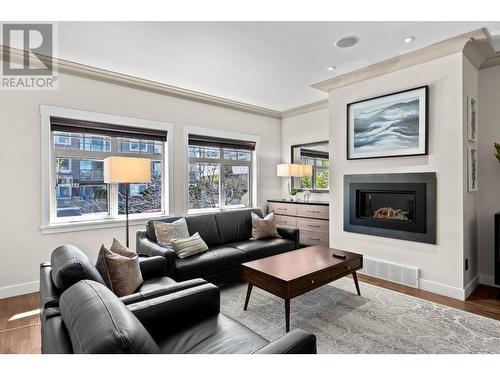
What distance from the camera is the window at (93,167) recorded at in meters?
3.52

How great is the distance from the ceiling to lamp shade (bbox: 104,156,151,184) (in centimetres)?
119

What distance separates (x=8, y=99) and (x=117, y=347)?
3488 mm

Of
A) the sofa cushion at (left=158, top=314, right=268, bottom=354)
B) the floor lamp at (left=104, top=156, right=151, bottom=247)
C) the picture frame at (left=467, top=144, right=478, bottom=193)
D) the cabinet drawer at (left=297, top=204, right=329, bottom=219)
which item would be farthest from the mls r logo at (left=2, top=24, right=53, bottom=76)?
the picture frame at (left=467, top=144, right=478, bottom=193)

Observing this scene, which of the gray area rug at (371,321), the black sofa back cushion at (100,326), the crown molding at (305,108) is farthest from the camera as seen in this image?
the crown molding at (305,108)

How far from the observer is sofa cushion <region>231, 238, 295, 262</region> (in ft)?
11.5

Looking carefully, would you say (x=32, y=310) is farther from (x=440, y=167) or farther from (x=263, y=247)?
(x=440, y=167)

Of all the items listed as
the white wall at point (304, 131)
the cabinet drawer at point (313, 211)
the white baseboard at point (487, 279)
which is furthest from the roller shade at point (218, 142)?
the white baseboard at point (487, 279)

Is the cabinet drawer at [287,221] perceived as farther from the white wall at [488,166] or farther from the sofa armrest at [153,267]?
the sofa armrest at [153,267]

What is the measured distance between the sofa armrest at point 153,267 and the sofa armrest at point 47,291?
744 mm

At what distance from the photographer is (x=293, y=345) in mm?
1195

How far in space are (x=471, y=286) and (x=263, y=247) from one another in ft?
7.90

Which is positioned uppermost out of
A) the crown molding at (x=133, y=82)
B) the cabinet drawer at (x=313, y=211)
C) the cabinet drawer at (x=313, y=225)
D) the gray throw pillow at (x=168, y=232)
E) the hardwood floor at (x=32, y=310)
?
the crown molding at (x=133, y=82)

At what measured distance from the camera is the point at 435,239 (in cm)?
315

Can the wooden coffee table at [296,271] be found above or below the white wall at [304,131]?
below
